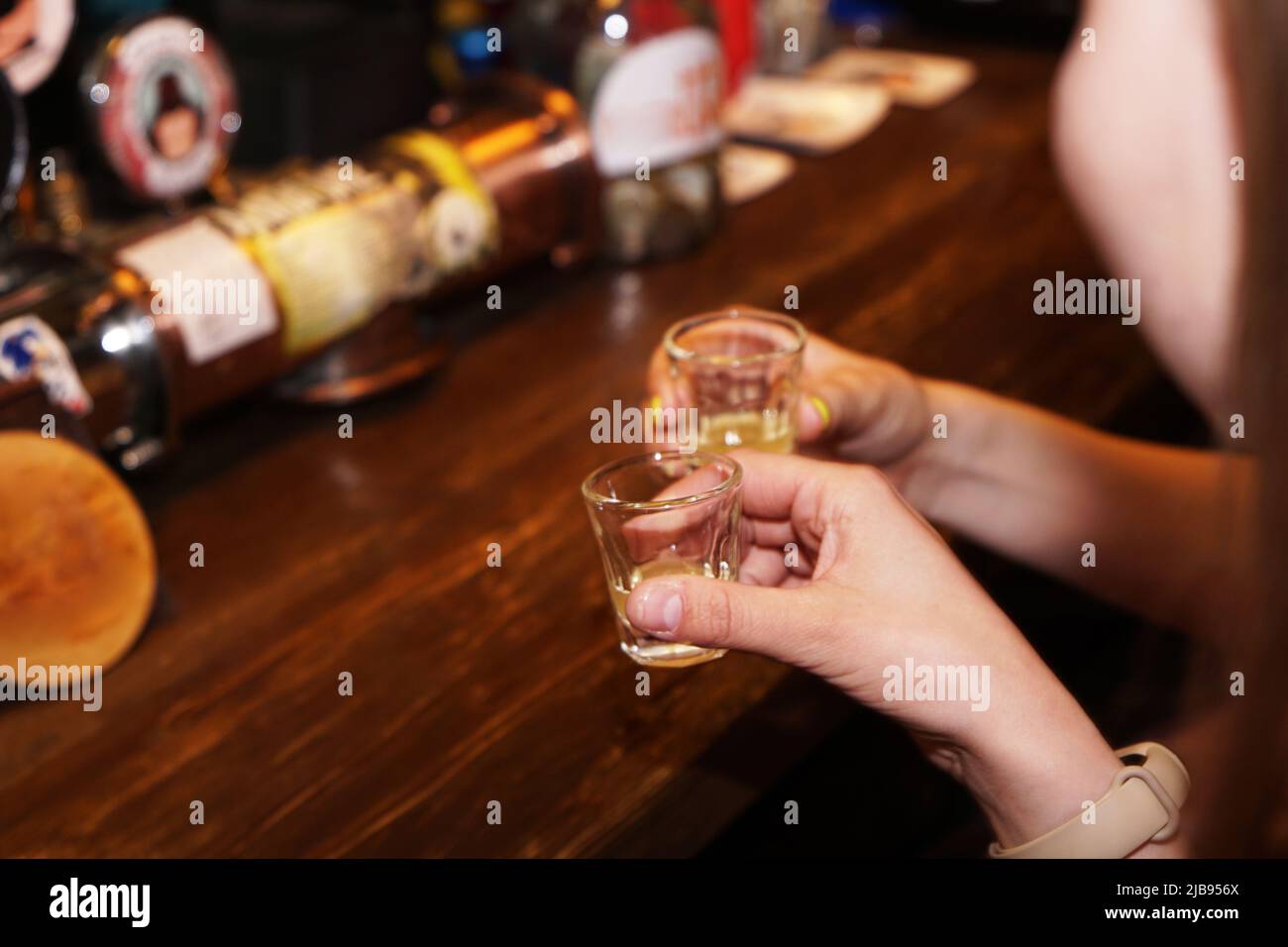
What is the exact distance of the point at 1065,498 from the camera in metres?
1.21

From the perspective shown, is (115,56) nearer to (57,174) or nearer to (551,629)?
(57,174)

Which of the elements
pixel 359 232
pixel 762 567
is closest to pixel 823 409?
pixel 762 567

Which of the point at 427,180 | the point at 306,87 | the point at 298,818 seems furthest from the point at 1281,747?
the point at 306,87

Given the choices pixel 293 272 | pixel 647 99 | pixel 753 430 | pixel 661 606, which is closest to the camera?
pixel 661 606

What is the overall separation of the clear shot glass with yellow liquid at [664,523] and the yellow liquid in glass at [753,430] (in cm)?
18

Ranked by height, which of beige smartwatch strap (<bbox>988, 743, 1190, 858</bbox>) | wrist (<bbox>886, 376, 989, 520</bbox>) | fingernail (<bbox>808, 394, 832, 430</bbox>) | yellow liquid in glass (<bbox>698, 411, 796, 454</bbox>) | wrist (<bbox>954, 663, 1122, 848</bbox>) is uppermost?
fingernail (<bbox>808, 394, 832, 430</bbox>)

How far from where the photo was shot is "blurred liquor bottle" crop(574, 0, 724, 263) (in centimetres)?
150

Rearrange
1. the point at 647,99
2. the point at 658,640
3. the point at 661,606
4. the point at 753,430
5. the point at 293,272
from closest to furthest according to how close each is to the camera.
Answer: the point at 661,606 < the point at 658,640 < the point at 753,430 < the point at 293,272 < the point at 647,99

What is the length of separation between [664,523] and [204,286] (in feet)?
1.75
